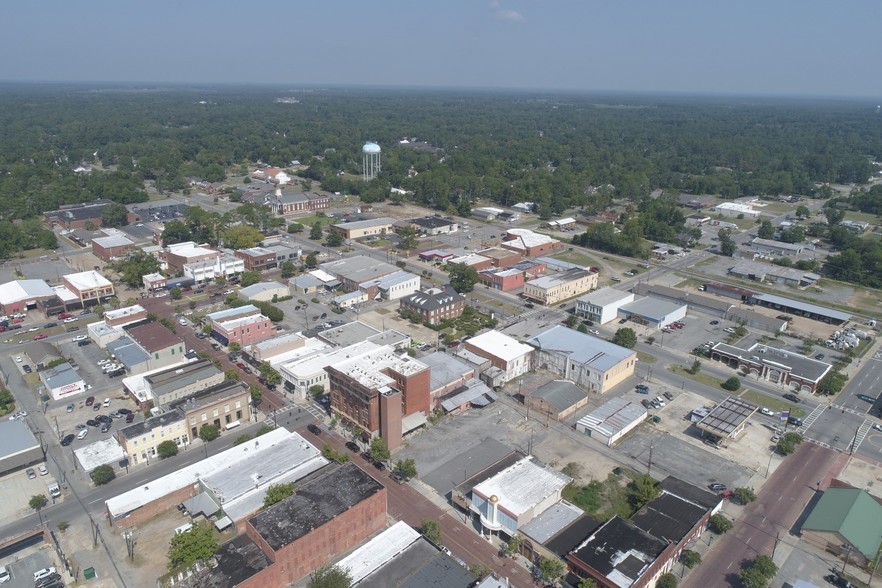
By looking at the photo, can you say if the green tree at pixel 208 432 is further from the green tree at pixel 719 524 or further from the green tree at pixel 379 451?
the green tree at pixel 719 524

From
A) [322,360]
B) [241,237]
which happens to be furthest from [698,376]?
[241,237]

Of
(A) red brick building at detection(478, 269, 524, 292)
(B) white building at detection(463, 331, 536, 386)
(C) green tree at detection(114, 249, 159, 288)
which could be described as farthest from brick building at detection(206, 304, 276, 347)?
(A) red brick building at detection(478, 269, 524, 292)

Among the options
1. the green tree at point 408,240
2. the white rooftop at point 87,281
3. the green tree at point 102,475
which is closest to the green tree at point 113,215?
the white rooftop at point 87,281

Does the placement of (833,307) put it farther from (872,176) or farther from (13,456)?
(872,176)

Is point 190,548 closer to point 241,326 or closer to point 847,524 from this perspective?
point 241,326

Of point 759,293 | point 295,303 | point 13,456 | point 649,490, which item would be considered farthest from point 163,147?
point 649,490
